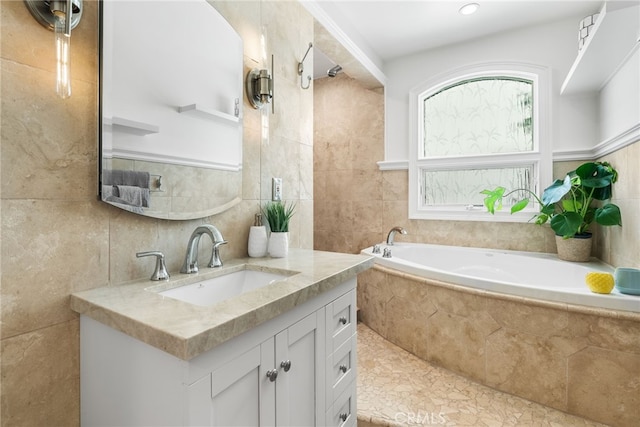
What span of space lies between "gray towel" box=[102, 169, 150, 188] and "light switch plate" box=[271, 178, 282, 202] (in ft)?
2.35

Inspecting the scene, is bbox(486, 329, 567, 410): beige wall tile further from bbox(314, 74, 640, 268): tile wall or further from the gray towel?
the gray towel

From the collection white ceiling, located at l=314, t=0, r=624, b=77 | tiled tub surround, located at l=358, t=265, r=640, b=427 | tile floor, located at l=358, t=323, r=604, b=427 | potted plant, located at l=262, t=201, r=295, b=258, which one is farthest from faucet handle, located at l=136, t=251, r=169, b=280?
white ceiling, located at l=314, t=0, r=624, b=77

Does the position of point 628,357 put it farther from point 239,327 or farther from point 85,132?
point 85,132

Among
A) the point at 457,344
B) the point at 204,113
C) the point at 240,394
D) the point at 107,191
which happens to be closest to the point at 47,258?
the point at 107,191

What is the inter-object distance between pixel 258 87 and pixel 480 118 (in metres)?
2.40

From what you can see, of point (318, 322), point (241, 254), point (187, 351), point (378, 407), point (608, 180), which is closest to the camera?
point (187, 351)

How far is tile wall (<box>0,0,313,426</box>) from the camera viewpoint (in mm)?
806

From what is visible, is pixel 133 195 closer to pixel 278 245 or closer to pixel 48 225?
pixel 48 225

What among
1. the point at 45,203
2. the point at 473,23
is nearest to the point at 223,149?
the point at 45,203

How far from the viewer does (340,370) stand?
4.22 feet

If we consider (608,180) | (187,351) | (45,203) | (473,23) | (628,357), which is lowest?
(628,357)

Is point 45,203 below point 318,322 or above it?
above

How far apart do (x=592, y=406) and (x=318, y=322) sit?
1.51m

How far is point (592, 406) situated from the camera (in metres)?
1.54
